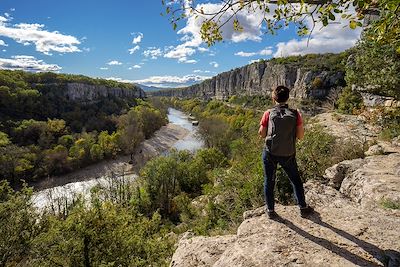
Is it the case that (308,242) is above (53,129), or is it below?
above

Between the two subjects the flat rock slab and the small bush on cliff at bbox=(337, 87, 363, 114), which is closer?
the flat rock slab

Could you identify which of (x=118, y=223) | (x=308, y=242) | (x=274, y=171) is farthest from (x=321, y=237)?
(x=118, y=223)

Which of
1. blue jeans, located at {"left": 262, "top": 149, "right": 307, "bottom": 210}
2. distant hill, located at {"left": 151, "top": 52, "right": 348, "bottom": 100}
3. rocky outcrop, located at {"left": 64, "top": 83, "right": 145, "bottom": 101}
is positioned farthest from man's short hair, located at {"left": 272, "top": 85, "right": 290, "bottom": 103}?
rocky outcrop, located at {"left": 64, "top": 83, "right": 145, "bottom": 101}

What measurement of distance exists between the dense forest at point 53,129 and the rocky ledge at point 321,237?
49.0 m

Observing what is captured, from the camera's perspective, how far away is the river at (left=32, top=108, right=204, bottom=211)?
3725cm

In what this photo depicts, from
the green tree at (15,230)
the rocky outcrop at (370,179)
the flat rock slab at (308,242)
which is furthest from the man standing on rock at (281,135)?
the green tree at (15,230)

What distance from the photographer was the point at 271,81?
96.2m

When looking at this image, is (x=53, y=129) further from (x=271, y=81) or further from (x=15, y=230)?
(x=271, y=81)

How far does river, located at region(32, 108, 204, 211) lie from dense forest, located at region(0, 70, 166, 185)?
2.19 metres

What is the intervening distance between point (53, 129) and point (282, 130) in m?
68.9

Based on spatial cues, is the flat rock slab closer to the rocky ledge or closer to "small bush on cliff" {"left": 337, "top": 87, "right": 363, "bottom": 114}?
the rocky ledge

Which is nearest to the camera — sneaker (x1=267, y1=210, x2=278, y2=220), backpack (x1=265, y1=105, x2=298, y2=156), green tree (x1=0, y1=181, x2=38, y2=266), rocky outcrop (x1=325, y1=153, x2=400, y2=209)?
backpack (x1=265, y1=105, x2=298, y2=156)

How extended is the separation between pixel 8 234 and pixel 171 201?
24.8m

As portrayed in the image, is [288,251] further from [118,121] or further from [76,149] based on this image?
[118,121]
